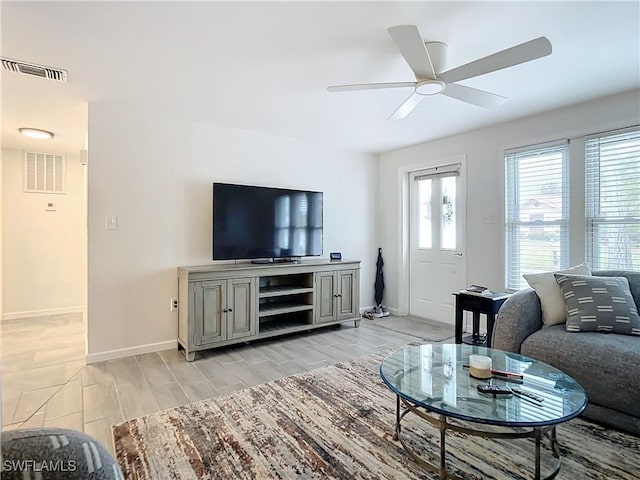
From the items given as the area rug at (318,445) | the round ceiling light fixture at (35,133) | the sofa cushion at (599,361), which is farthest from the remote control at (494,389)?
the round ceiling light fixture at (35,133)

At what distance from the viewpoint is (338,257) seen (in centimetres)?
450

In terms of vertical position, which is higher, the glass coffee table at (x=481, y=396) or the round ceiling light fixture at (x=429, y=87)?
the round ceiling light fixture at (x=429, y=87)

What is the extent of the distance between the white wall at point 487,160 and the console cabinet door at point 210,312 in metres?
2.70

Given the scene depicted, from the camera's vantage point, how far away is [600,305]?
241 cm

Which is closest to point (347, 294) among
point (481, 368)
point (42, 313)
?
point (481, 368)

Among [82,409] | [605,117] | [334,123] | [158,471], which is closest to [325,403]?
[158,471]

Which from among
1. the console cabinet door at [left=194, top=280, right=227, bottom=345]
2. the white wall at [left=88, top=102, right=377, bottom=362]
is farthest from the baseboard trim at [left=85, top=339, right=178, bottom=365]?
the console cabinet door at [left=194, top=280, right=227, bottom=345]

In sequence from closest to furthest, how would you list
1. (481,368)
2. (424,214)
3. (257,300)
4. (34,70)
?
(481,368) → (34,70) → (257,300) → (424,214)

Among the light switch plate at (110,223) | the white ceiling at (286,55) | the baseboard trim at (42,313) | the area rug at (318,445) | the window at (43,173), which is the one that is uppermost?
the white ceiling at (286,55)

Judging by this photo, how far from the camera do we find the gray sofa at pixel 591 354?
1968 millimetres

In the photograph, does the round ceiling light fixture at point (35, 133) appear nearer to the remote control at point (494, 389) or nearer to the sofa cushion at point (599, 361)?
the remote control at point (494, 389)

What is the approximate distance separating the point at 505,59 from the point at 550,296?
1.77 meters

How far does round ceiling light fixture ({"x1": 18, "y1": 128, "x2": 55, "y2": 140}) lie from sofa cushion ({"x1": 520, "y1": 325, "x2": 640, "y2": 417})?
5.26 metres

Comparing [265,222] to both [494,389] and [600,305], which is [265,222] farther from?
[600,305]
